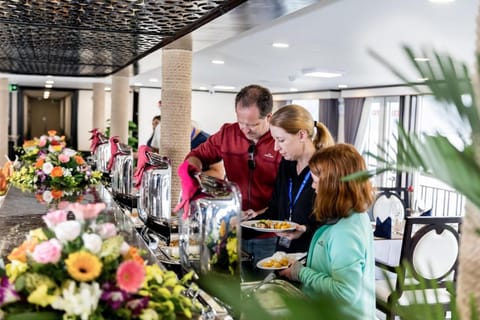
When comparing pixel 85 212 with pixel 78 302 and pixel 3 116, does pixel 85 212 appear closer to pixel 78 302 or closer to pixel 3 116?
pixel 78 302

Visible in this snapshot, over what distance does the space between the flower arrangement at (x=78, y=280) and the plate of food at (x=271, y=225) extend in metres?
1.09

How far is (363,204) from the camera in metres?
1.65

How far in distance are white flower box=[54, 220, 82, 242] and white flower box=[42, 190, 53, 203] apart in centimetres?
184

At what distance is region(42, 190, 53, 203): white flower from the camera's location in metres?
2.71

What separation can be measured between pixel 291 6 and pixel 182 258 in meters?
1.38

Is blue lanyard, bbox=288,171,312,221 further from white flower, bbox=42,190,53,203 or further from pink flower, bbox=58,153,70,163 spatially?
pink flower, bbox=58,153,70,163

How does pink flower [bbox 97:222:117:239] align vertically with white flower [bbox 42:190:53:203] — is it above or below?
above

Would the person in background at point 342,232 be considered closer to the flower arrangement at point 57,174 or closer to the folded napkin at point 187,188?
the folded napkin at point 187,188

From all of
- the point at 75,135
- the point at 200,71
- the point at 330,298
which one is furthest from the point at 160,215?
the point at 75,135

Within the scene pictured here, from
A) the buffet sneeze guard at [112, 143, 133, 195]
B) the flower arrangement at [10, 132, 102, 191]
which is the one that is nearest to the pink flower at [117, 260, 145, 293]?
the buffet sneeze guard at [112, 143, 133, 195]

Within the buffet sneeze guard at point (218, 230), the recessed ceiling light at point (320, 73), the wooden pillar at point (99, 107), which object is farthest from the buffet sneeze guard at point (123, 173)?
the wooden pillar at point (99, 107)

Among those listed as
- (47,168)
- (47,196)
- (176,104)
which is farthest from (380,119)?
(47,196)

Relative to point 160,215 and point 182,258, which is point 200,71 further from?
point 182,258

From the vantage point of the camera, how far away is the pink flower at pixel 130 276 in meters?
0.91
